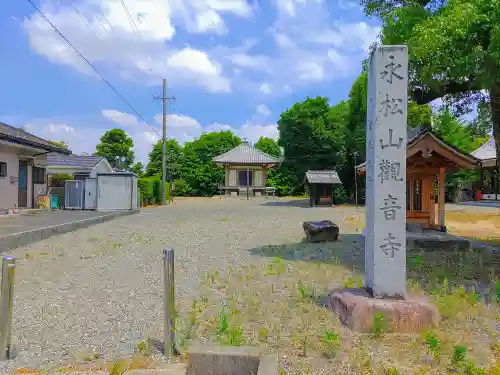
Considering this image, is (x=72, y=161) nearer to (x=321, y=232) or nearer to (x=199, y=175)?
(x=199, y=175)

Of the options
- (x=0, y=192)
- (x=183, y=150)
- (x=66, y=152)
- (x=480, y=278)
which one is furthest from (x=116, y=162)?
(x=480, y=278)

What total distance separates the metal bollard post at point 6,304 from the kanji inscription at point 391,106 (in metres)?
4.04

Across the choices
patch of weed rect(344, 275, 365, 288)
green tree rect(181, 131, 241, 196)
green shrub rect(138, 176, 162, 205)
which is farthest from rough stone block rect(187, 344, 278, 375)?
green tree rect(181, 131, 241, 196)

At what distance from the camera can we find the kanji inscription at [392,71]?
4.86 m

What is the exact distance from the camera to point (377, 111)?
191 inches

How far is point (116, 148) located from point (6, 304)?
44.0m

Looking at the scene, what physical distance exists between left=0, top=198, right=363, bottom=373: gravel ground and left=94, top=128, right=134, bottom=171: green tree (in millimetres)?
33674

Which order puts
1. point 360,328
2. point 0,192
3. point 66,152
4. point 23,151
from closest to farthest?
point 360,328 → point 0,192 → point 23,151 → point 66,152

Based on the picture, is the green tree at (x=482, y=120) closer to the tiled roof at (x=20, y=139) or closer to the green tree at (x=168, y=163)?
the tiled roof at (x=20, y=139)

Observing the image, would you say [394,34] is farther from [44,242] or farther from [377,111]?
[44,242]

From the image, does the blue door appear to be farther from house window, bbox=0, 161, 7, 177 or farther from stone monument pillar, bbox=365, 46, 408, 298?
stone monument pillar, bbox=365, 46, 408, 298

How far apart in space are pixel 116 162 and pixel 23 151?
27.7 m

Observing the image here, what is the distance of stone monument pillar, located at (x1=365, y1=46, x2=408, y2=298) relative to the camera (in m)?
4.76

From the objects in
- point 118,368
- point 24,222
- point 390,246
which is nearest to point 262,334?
point 118,368
